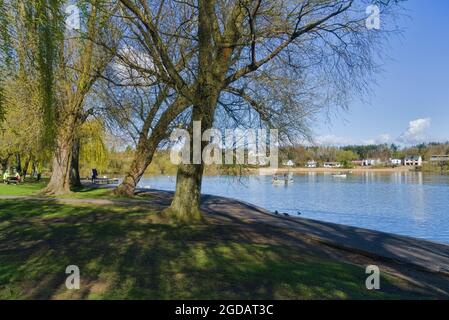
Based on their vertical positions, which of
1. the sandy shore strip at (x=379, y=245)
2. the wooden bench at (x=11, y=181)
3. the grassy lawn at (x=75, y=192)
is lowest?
the sandy shore strip at (x=379, y=245)

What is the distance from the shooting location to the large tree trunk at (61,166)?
71.5 feet

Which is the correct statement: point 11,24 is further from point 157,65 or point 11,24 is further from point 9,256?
point 157,65

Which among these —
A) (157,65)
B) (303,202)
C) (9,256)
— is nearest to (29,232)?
(9,256)

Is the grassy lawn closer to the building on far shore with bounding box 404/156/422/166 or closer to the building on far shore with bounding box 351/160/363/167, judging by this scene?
the building on far shore with bounding box 404/156/422/166

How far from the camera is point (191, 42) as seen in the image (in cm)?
1503

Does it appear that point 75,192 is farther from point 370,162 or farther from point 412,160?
point 370,162

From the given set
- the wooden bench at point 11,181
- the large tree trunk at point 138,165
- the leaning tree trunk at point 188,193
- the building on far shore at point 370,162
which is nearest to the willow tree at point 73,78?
the large tree trunk at point 138,165

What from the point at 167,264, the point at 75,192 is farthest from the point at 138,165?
the point at 167,264

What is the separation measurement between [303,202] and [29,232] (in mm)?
26294

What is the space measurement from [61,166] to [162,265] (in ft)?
Answer: 51.4

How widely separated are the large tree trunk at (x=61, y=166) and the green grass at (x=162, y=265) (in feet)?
31.8

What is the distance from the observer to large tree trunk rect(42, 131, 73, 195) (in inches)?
858

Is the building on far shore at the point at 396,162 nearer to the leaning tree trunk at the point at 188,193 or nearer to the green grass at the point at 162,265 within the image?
the leaning tree trunk at the point at 188,193

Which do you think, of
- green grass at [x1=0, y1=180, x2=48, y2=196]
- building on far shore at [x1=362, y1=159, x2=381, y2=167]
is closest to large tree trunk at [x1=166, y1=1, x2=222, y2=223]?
green grass at [x1=0, y1=180, x2=48, y2=196]
